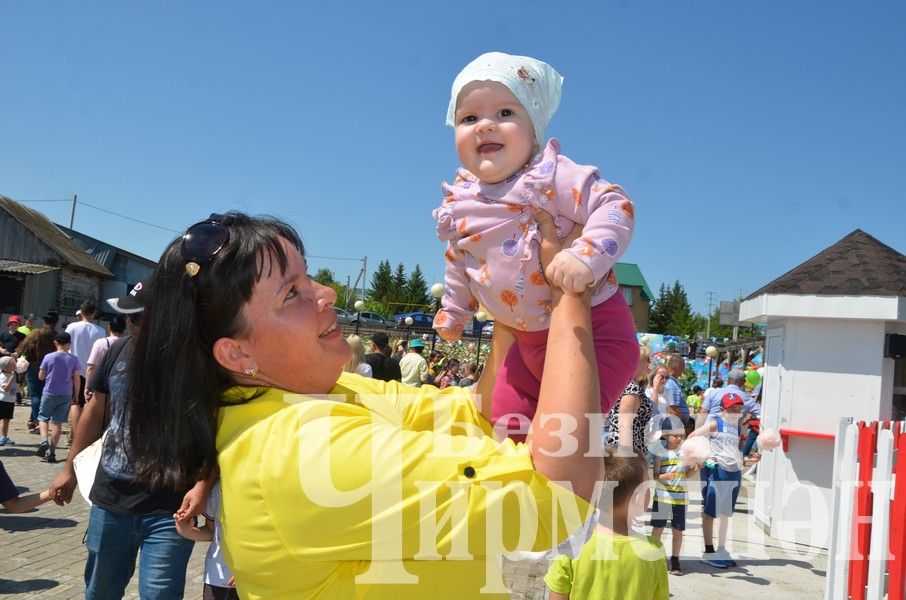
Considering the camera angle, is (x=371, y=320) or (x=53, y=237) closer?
(x=53, y=237)

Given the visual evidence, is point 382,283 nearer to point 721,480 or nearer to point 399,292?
point 399,292

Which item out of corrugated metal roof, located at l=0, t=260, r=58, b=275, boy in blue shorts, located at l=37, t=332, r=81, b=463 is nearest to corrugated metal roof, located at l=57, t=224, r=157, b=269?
corrugated metal roof, located at l=0, t=260, r=58, b=275

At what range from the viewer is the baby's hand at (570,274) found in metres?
1.58

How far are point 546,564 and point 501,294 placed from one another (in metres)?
5.09

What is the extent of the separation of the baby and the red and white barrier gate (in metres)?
3.79

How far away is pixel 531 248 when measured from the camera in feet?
6.42

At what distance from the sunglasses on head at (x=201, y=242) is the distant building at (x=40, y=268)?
84.9 ft

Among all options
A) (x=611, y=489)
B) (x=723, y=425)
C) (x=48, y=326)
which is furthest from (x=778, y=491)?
(x=48, y=326)

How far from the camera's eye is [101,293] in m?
30.2

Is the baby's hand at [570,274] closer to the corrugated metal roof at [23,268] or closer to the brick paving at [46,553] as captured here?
the brick paving at [46,553]

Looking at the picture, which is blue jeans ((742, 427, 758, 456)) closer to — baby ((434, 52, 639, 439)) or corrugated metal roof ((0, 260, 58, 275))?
baby ((434, 52, 639, 439))

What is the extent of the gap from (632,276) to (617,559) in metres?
55.1

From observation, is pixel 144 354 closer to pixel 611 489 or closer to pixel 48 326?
pixel 611 489

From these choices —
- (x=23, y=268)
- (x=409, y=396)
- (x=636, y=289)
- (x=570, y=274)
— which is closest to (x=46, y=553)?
(x=409, y=396)
